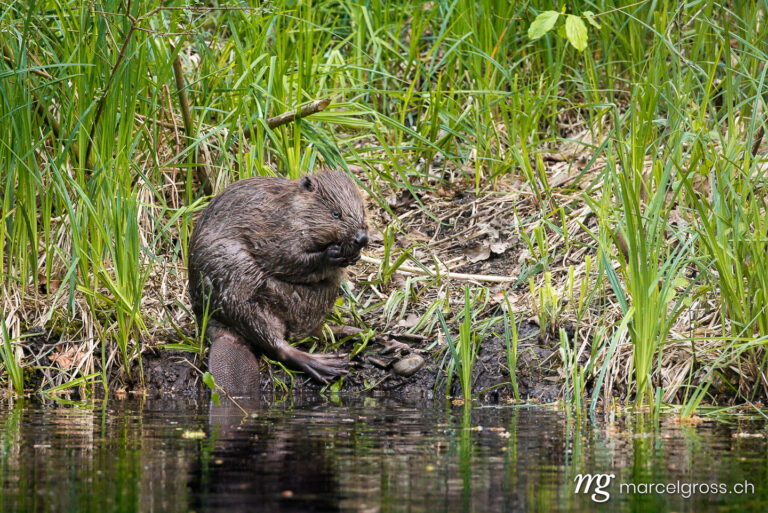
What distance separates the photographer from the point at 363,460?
276 centimetres

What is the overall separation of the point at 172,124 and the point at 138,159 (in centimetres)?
30

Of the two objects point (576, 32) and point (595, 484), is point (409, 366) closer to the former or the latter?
point (576, 32)

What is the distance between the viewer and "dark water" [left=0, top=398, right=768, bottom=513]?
7.58ft

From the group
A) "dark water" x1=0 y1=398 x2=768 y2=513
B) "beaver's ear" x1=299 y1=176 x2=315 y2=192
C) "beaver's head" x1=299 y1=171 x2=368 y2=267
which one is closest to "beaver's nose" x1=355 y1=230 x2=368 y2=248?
"beaver's head" x1=299 y1=171 x2=368 y2=267

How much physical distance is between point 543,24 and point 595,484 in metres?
3.01

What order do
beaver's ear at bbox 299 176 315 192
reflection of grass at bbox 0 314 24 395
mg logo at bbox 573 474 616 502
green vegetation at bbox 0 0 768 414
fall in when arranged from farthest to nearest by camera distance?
beaver's ear at bbox 299 176 315 192 → reflection of grass at bbox 0 314 24 395 → green vegetation at bbox 0 0 768 414 → mg logo at bbox 573 474 616 502

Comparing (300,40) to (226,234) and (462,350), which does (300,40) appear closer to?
(226,234)

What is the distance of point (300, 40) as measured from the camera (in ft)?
17.9

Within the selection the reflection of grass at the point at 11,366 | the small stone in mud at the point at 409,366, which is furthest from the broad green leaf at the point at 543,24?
the reflection of grass at the point at 11,366

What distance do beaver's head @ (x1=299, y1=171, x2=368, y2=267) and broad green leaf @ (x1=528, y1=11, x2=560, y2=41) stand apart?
125cm

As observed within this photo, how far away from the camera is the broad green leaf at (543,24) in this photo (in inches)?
196

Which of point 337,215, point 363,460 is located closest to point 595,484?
point 363,460

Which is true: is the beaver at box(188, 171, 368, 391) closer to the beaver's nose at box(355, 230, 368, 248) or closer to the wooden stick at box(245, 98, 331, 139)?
the beaver's nose at box(355, 230, 368, 248)

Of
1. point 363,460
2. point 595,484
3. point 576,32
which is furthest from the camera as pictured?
point 576,32
